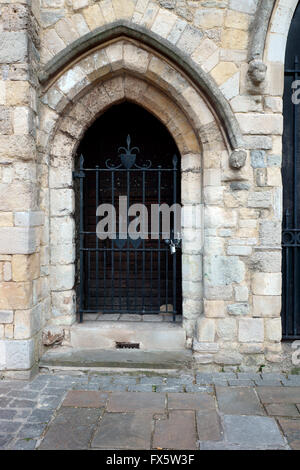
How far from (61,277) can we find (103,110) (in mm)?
1816

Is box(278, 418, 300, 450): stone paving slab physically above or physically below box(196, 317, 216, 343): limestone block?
below

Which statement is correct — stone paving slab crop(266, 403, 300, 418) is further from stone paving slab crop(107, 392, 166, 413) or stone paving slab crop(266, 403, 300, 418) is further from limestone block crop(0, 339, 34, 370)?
limestone block crop(0, 339, 34, 370)

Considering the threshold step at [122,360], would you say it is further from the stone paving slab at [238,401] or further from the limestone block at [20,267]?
the limestone block at [20,267]

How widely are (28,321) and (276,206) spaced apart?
260 cm

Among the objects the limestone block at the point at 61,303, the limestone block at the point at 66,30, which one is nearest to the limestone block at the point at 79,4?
the limestone block at the point at 66,30

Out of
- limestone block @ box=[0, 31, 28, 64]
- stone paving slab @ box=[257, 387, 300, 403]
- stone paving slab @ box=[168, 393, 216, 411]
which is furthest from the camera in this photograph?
Result: limestone block @ box=[0, 31, 28, 64]

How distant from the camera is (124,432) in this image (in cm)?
284

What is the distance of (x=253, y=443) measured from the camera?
270 cm

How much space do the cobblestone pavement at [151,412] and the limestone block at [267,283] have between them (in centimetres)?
81

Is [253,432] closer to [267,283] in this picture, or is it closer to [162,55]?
[267,283]

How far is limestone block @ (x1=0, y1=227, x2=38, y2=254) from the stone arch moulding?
148 cm

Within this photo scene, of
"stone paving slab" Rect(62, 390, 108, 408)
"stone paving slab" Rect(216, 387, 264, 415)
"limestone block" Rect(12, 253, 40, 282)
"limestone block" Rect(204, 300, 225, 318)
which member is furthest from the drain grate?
"limestone block" Rect(12, 253, 40, 282)

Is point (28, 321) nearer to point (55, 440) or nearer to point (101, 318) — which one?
point (101, 318)

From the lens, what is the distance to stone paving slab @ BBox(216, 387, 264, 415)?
3.16 m
